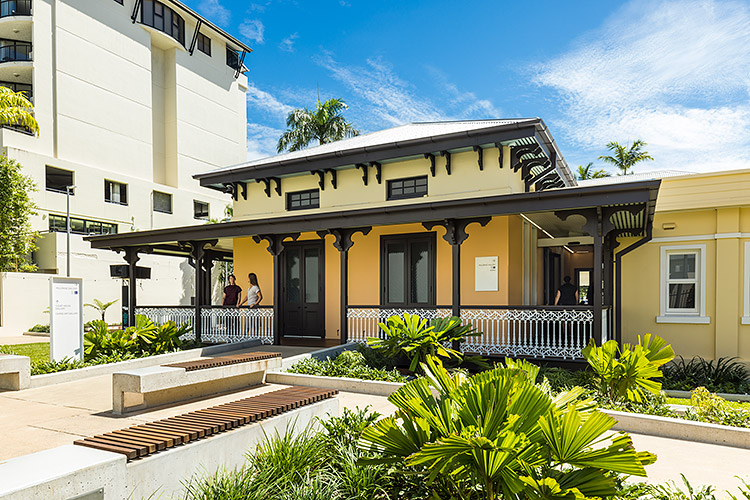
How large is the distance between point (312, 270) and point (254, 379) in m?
5.93

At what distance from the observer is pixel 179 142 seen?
115 feet

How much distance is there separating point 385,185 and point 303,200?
2.82 m

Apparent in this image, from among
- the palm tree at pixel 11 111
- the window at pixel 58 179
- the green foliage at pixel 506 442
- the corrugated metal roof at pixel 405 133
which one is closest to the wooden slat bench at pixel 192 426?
the green foliage at pixel 506 442

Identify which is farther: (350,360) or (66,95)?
(66,95)

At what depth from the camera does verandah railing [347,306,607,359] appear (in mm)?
9167

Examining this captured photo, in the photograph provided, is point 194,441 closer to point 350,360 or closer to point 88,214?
point 350,360

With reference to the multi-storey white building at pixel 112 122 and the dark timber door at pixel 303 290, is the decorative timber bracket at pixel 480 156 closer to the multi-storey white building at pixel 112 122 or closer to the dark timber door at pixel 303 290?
the dark timber door at pixel 303 290

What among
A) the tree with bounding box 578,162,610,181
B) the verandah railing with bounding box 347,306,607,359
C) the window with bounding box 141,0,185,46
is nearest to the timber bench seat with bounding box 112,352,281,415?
the verandah railing with bounding box 347,306,607,359

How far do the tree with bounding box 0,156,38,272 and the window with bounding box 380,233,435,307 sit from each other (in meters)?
19.9

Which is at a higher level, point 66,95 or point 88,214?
point 66,95

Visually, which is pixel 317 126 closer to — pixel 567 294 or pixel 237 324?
pixel 237 324

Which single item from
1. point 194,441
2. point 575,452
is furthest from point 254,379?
point 575,452

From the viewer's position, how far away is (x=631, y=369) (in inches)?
262

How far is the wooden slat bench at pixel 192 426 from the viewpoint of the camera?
3523 millimetres
